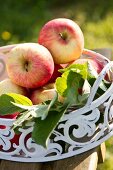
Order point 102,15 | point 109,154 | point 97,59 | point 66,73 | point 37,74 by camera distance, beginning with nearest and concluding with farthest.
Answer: point 66,73, point 37,74, point 97,59, point 109,154, point 102,15

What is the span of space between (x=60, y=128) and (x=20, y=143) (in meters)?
0.11

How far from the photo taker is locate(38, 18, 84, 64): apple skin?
4.71 feet

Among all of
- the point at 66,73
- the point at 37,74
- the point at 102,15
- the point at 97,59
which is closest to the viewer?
the point at 66,73

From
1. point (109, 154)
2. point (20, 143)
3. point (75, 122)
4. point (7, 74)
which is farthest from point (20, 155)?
point (109, 154)

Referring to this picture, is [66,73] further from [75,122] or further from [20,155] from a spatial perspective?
[20,155]

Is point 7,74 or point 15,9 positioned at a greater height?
point 7,74

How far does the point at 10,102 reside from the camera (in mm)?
1182

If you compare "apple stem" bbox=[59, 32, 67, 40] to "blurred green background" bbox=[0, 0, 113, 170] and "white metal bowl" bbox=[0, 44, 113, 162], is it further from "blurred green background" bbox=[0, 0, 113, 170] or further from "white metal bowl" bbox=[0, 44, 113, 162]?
"blurred green background" bbox=[0, 0, 113, 170]

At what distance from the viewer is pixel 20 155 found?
1.27m

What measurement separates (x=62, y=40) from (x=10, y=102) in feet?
1.16

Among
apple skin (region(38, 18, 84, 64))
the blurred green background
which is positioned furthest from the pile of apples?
the blurred green background

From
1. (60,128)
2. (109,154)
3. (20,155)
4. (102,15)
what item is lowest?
(109,154)

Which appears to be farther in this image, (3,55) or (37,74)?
(3,55)

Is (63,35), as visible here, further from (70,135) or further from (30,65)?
(70,135)
